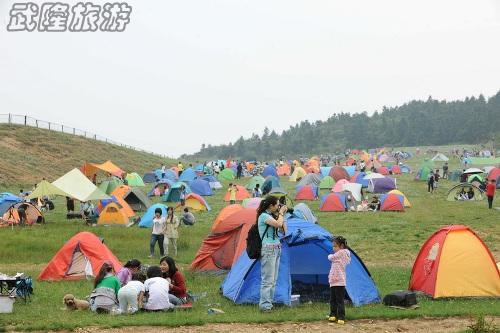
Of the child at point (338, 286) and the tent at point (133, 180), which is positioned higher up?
the tent at point (133, 180)

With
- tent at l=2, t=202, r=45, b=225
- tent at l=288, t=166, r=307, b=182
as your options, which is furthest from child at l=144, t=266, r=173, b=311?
tent at l=288, t=166, r=307, b=182

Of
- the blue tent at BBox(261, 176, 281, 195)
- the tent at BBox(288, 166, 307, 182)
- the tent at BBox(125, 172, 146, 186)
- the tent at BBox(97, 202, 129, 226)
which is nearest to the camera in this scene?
the tent at BBox(97, 202, 129, 226)

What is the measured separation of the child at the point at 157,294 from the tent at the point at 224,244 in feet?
13.7

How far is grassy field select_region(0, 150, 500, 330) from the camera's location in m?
9.74

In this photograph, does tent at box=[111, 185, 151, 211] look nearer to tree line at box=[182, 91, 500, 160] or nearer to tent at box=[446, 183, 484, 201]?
tent at box=[446, 183, 484, 201]

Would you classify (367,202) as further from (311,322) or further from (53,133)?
(53,133)

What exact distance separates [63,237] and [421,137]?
5369 inches

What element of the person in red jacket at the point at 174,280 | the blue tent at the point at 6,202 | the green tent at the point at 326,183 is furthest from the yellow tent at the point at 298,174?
the person in red jacket at the point at 174,280

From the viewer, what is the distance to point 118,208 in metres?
25.3

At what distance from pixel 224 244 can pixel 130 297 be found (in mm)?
5194

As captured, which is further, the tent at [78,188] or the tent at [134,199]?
the tent at [134,199]

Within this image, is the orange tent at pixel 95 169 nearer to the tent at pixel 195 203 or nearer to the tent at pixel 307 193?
the tent at pixel 195 203

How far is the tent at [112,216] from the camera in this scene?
2497cm

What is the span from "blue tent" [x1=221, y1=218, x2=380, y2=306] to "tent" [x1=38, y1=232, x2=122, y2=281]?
3515mm
